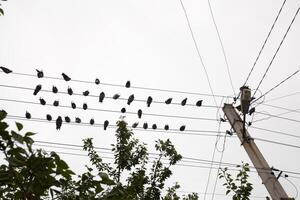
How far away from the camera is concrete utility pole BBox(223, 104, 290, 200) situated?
5.85 m

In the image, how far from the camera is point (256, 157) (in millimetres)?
6508

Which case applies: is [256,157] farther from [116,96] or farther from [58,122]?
[58,122]

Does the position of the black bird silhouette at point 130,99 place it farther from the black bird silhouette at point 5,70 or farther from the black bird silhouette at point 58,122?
the black bird silhouette at point 5,70

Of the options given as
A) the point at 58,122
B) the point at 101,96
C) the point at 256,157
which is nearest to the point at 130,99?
the point at 101,96

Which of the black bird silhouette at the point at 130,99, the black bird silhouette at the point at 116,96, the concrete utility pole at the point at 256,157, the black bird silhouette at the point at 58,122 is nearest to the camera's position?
the concrete utility pole at the point at 256,157

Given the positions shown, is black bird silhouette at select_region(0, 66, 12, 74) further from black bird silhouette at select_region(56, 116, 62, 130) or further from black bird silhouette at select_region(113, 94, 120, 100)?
black bird silhouette at select_region(113, 94, 120, 100)

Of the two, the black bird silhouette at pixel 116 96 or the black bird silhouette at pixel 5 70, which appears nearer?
the black bird silhouette at pixel 5 70

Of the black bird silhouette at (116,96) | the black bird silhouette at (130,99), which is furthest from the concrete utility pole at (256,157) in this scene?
the black bird silhouette at (116,96)

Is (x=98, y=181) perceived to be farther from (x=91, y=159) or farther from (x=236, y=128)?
(x=91, y=159)

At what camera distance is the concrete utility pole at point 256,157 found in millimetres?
5853

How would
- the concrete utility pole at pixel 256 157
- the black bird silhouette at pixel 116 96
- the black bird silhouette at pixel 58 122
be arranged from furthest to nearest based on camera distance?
the black bird silhouette at pixel 116 96 < the black bird silhouette at pixel 58 122 < the concrete utility pole at pixel 256 157

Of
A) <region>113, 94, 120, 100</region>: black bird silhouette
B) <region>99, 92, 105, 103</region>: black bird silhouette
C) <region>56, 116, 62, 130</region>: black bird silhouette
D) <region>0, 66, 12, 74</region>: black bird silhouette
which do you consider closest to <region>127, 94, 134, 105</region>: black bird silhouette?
<region>113, 94, 120, 100</region>: black bird silhouette

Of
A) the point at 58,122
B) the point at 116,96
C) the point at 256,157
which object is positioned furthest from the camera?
the point at 116,96

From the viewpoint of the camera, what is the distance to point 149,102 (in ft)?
29.9
